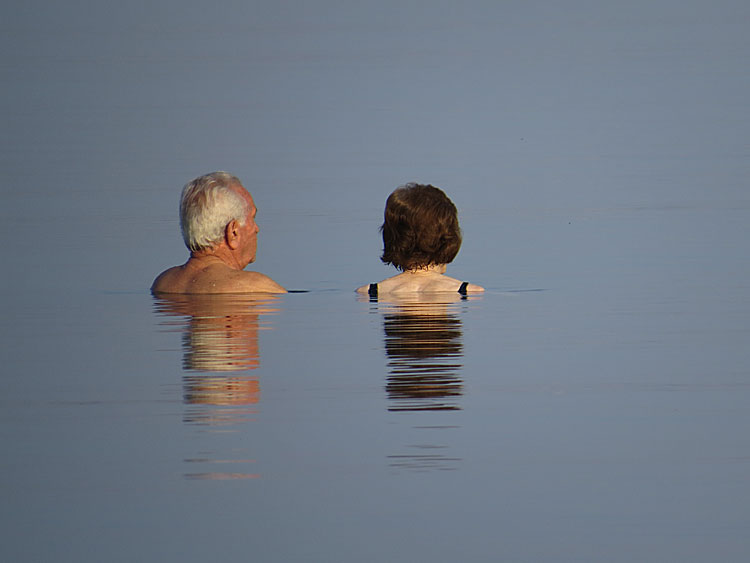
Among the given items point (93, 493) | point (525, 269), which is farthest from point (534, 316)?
point (93, 493)

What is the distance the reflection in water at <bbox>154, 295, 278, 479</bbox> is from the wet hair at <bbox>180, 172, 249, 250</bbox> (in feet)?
0.95

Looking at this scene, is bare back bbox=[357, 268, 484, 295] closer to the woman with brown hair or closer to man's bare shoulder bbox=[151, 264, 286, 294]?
the woman with brown hair

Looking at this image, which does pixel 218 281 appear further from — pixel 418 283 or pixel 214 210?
pixel 418 283

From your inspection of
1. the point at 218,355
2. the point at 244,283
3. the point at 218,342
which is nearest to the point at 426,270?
the point at 244,283

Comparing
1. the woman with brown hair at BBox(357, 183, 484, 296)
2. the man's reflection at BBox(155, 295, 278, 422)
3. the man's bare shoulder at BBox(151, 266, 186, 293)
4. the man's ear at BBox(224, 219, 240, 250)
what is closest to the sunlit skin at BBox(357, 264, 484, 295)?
the woman with brown hair at BBox(357, 183, 484, 296)

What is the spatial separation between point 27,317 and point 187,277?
768 millimetres

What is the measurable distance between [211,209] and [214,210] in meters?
0.01

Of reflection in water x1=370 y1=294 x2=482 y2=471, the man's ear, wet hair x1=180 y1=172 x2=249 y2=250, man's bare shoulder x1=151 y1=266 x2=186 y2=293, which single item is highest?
wet hair x1=180 y1=172 x2=249 y2=250

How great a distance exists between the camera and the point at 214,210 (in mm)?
6414

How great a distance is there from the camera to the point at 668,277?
7.75m

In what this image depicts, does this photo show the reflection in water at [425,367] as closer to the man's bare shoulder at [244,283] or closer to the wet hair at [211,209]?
the man's bare shoulder at [244,283]

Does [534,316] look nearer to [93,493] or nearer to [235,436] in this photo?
[235,436]

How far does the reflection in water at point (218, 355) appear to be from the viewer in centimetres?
385

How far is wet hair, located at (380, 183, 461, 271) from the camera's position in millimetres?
6414
